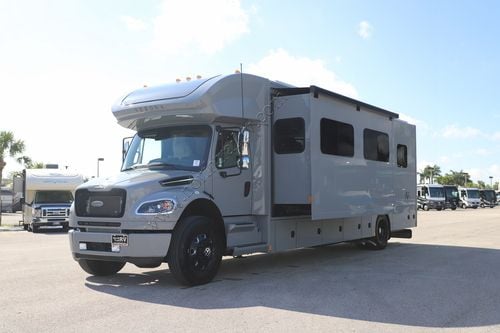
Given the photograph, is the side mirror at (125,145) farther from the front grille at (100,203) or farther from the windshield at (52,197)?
the windshield at (52,197)

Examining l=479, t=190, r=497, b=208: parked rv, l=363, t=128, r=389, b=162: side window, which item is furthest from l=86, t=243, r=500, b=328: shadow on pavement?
l=479, t=190, r=497, b=208: parked rv

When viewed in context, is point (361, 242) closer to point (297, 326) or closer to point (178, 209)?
point (178, 209)

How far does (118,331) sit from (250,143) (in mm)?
4946

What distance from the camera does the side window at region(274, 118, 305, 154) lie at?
33.5 feet

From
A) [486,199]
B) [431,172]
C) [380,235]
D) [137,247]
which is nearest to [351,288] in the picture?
[137,247]

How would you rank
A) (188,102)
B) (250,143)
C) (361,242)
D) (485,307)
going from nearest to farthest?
1. (485,307)
2. (188,102)
3. (250,143)
4. (361,242)

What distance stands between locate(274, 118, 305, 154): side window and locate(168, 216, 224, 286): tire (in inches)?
90.6

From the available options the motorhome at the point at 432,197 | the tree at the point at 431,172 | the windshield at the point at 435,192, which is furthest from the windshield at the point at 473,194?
the tree at the point at 431,172

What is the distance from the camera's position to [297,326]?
5.94m

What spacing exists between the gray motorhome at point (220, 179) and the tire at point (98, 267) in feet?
0.06

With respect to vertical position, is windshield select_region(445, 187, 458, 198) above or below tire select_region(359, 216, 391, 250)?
above

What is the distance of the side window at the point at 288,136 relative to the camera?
1020 cm

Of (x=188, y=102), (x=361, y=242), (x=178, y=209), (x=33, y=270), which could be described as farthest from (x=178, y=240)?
(x=361, y=242)

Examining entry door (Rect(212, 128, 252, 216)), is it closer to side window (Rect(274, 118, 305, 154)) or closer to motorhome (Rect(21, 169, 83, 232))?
side window (Rect(274, 118, 305, 154))
